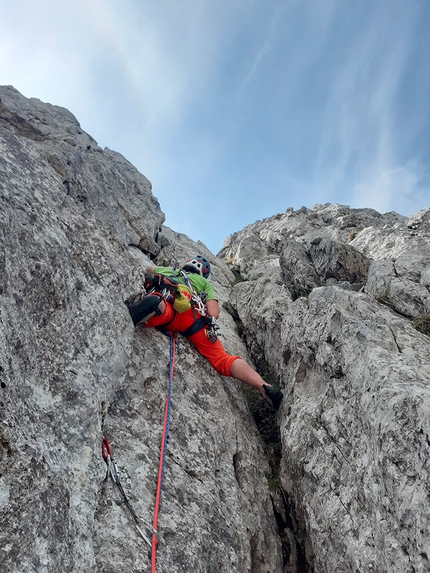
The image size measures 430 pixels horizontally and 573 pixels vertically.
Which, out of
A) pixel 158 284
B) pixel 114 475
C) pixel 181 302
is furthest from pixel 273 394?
pixel 114 475

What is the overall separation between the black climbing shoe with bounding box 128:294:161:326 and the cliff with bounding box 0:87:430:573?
41 centimetres

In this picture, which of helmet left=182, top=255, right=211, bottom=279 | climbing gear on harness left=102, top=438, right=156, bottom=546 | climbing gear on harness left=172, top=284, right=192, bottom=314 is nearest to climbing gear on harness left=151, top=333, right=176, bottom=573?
climbing gear on harness left=102, top=438, right=156, bottom=546

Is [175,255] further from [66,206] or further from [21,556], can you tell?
[21,556]

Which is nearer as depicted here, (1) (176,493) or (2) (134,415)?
(1) (176,493)

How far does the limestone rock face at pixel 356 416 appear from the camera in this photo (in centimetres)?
480

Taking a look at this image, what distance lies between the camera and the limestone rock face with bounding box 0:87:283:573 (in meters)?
3.79

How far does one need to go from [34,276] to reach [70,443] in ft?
8.03

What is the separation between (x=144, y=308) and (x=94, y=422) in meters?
2.99

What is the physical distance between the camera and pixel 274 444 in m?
8.12

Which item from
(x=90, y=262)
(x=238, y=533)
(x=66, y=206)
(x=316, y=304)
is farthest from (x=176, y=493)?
(x=66, y=206)

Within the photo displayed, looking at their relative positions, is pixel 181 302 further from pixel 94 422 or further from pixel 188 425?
pixel 94 422

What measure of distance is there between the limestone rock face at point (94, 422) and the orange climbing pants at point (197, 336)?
249 mm

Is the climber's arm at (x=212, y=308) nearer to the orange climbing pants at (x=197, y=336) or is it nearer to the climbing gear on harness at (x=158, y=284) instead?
the orange climbing pants at (x=197, y=336)

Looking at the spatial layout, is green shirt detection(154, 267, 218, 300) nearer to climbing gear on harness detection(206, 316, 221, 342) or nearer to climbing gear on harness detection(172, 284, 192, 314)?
climbing gear on harness detection(206, 316, 221, 342)
